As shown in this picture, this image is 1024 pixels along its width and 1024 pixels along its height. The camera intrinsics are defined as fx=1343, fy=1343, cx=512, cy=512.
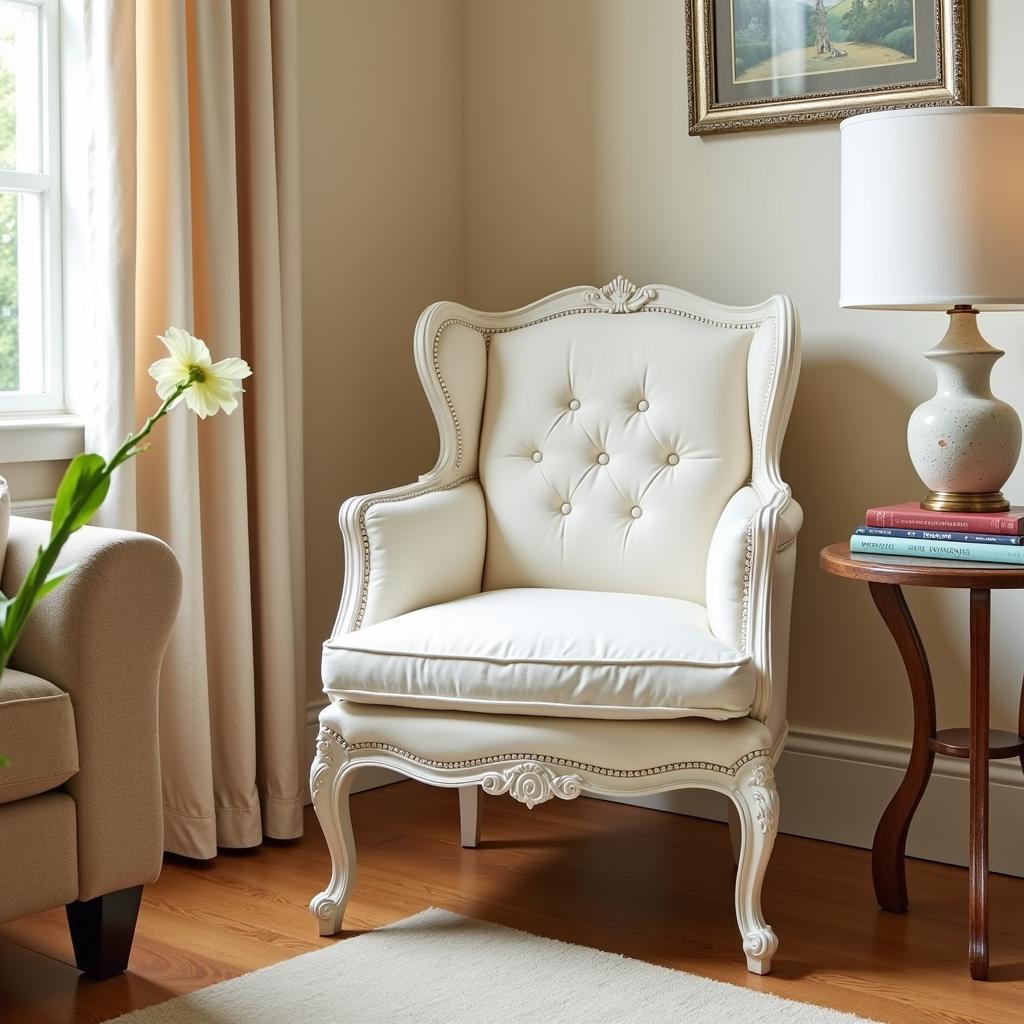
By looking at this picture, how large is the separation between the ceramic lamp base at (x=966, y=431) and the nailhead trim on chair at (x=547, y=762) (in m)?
0.55

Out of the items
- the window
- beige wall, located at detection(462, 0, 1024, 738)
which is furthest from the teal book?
the window

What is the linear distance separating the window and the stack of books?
1586 mm

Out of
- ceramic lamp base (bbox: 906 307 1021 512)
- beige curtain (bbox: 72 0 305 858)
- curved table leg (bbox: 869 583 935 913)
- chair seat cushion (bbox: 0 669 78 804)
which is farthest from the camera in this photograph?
beige curtain (bbox: 72 0 305 858)

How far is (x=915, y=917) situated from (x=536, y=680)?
2.70 ft

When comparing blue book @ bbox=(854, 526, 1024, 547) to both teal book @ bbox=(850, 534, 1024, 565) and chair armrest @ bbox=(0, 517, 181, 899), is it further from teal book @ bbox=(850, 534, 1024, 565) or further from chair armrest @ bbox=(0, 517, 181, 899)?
chair armrest @ bbox=(0, 517, 181, 899)

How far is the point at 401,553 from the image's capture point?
2389 mm

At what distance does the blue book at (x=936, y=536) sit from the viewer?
2074 millimetres

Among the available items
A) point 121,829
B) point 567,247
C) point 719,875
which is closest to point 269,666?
point 121,829

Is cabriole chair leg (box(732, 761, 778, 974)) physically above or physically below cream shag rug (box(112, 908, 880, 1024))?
above

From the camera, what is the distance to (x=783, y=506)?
7.46ft

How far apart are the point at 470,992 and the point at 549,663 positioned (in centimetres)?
50

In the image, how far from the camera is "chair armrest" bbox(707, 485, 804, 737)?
2.07m

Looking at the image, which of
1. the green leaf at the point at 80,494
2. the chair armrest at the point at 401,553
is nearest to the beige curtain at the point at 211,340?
the chair armrest at the point at 401,553

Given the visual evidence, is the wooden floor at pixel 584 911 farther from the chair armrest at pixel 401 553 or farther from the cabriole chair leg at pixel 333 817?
the chair armrest at pixel 401 553
